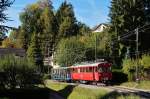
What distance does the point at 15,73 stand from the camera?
5053cm

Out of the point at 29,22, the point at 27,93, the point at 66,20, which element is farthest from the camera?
the point at 29,22

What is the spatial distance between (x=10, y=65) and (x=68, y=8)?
3134 inches

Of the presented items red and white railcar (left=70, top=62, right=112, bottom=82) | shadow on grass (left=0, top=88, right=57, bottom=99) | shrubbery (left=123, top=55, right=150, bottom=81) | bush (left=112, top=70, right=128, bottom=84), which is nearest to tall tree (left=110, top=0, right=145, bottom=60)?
bush (left=112, top=70, right=128, bottom=84)

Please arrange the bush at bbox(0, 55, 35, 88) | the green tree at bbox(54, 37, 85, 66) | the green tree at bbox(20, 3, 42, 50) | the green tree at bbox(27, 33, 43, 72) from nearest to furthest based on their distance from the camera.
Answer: the bush at bbox(0, 55, 35, 88) < the green tree at bbox(54, 37, 85, 66) < the green tree at bbox(27, 33, 43, 72) < the green tree at bbox(20, 3, 42, 50)

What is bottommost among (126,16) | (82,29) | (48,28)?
(126,16)

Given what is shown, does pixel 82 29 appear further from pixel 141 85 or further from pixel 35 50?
pixel 141 85

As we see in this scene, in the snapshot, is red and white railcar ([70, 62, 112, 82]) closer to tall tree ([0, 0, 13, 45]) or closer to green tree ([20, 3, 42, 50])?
tall tree ([0, 0, 13, 45])

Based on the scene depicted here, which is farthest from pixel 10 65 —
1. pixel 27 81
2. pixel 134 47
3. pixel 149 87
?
pixel 134 47

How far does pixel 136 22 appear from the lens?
71500mm

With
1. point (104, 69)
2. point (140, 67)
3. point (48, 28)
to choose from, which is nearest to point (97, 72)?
point (104, 69)

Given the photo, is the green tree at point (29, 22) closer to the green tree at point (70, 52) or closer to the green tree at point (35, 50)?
the green tree at point (35, 50)

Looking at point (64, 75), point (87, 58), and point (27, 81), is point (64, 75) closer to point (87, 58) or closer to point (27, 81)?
point (87, 58)

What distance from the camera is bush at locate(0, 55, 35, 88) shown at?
4919cm

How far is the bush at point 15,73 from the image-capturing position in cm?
4919
